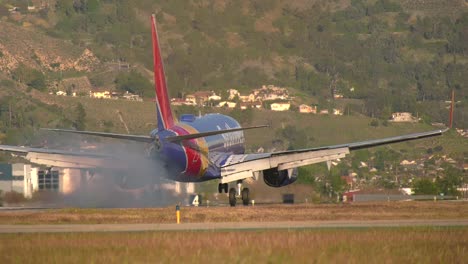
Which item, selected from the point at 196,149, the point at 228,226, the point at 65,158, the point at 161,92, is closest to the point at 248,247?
the point at 228,226

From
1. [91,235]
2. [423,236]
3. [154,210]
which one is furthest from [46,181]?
[423,236]

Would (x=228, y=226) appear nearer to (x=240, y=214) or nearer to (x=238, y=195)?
(x=240, y=214)

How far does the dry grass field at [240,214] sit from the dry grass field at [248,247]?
991 cm

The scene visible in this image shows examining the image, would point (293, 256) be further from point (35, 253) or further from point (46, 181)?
point (46, 181)

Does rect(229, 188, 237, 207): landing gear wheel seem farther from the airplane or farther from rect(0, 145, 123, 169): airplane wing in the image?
rect(0, 145, 123, 169): airplane wing

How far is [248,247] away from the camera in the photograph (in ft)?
164

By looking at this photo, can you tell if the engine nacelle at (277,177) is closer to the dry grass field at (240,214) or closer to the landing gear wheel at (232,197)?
the landing gear wheel at (232,197)

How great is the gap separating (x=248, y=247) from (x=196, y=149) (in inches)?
1204

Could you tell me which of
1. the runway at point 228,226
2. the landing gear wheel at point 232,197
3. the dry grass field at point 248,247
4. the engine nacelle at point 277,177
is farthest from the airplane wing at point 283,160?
the dry grass field at point 248,247

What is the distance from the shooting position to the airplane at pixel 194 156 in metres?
76.6

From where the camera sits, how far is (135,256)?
1868 inches

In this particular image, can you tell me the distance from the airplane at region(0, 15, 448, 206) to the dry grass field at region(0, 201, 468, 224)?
3459 mm

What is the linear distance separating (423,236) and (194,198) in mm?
39563

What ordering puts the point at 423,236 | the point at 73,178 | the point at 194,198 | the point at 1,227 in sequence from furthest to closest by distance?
1. the point at 194,198
2. the point at 73,178
3. the point at 1,227
4. the point at 423,236
